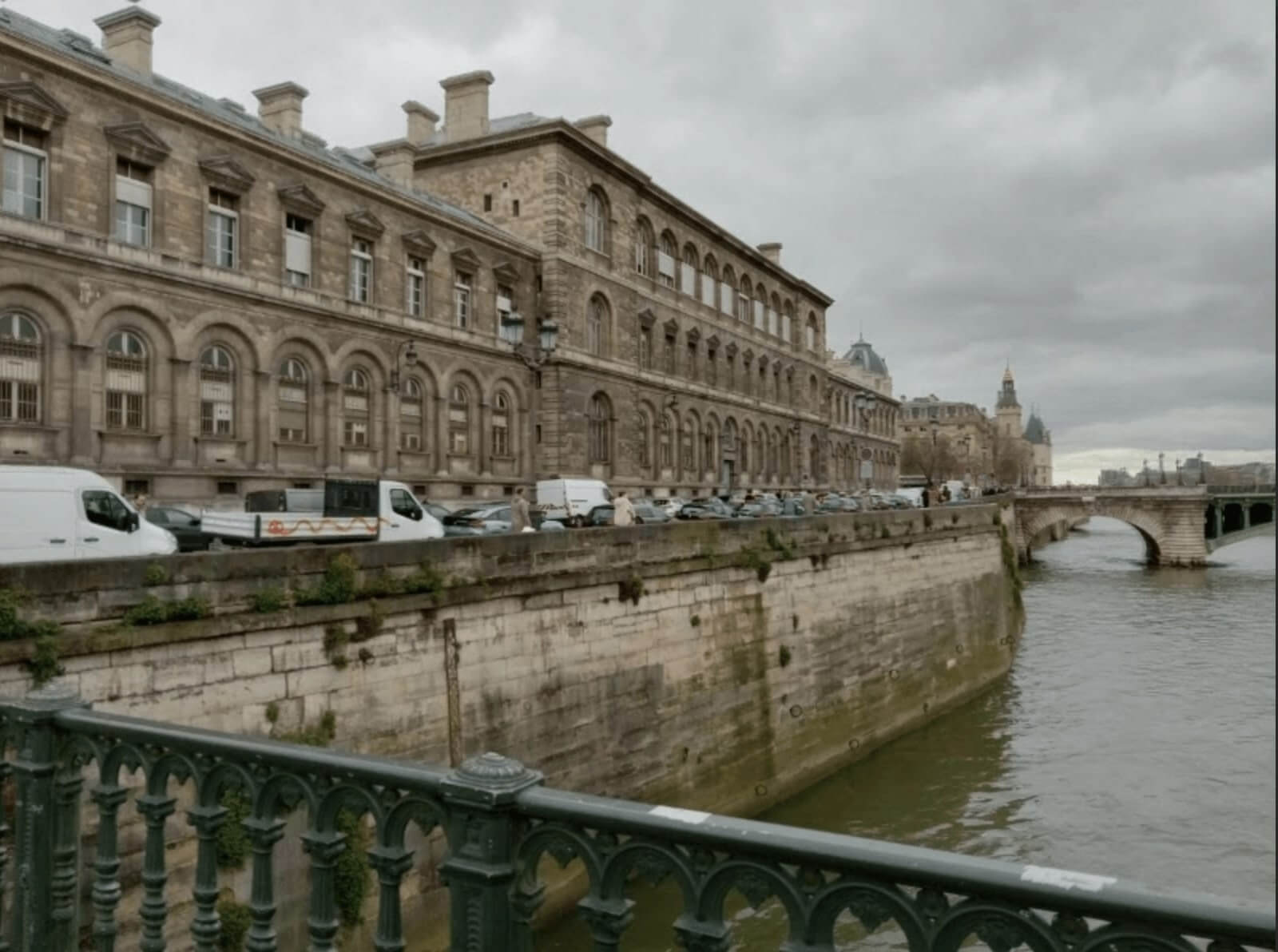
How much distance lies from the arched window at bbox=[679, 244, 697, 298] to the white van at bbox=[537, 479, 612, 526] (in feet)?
61.7

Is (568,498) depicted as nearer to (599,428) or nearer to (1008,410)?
(599,428)

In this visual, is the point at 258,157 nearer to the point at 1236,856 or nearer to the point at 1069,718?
the point at 1069,718

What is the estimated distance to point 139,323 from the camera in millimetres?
23578

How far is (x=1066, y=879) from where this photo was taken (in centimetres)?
220

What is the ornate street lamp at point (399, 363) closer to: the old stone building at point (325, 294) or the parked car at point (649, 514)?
the old stone building at point (325, 294)

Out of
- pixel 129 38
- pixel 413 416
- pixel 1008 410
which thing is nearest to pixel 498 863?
pixel 413 416

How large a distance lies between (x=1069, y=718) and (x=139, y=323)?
23.3m

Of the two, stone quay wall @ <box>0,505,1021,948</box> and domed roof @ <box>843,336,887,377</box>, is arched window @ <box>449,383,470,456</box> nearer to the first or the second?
stone quay wall @ <box>0,505,1021,948</box>

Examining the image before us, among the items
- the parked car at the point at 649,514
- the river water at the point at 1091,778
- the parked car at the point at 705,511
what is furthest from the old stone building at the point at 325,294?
the river water at the point at 1091,778

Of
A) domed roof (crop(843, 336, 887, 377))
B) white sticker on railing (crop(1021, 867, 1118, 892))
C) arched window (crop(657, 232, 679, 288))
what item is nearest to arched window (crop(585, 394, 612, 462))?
arched window (crop(657, 232, 679, 288))

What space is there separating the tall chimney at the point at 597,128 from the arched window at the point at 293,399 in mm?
20502

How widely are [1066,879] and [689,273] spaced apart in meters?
46.0

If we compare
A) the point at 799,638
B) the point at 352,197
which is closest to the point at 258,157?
the point at 352,197

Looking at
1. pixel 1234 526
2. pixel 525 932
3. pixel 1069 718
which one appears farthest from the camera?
pixel 1234 526
